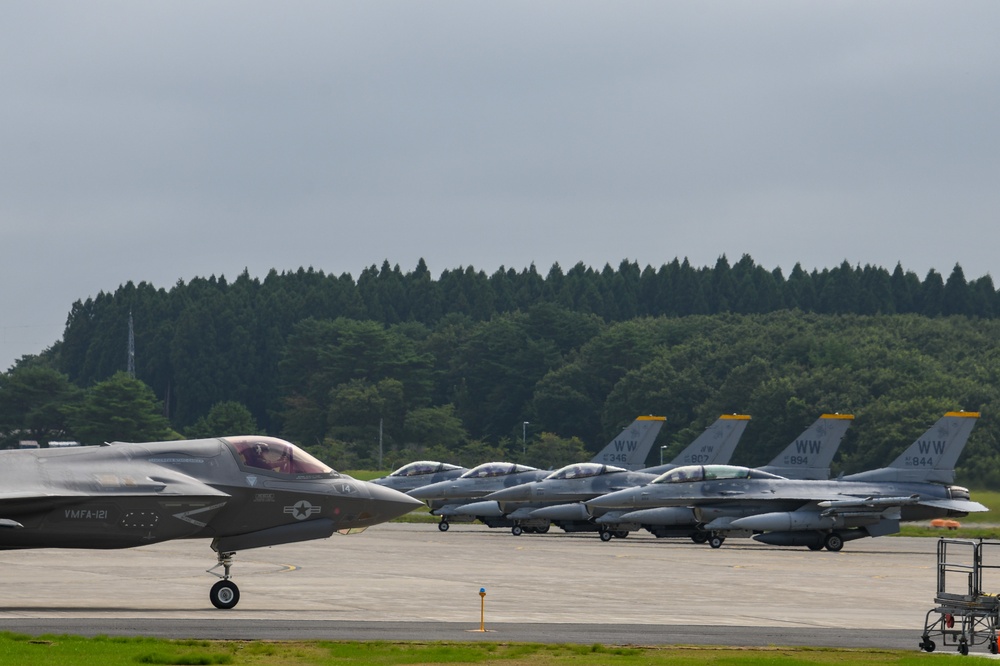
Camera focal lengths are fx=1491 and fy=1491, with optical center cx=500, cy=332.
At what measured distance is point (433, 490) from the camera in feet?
179

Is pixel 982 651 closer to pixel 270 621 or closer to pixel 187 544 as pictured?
pixel 270 621

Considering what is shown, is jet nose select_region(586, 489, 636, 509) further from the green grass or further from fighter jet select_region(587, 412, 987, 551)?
the green grass

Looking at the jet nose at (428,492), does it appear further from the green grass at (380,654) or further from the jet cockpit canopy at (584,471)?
the green grass at (380,654)

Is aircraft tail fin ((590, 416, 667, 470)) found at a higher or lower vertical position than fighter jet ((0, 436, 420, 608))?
higher

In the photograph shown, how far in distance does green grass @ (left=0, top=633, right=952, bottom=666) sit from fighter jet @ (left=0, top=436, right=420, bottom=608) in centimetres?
368

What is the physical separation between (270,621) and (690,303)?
172 metres

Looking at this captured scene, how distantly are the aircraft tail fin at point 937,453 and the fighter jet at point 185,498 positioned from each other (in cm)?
2654

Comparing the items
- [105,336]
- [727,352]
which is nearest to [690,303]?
[727,352]

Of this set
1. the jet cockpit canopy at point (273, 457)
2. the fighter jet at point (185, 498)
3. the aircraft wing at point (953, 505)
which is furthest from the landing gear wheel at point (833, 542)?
the jet cockpit canopy at point (273, 457)

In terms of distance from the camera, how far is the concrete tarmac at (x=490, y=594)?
21.0m

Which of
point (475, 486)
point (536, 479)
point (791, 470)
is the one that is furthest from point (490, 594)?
point (475, 486)

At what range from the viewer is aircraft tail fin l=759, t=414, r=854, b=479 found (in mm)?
50031

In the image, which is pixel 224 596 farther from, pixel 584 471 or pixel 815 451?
pixel 815 451

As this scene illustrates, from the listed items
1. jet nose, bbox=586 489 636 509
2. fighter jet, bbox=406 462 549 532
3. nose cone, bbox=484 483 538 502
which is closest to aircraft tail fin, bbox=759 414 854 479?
jet nose, bbox=586 489 636 509
